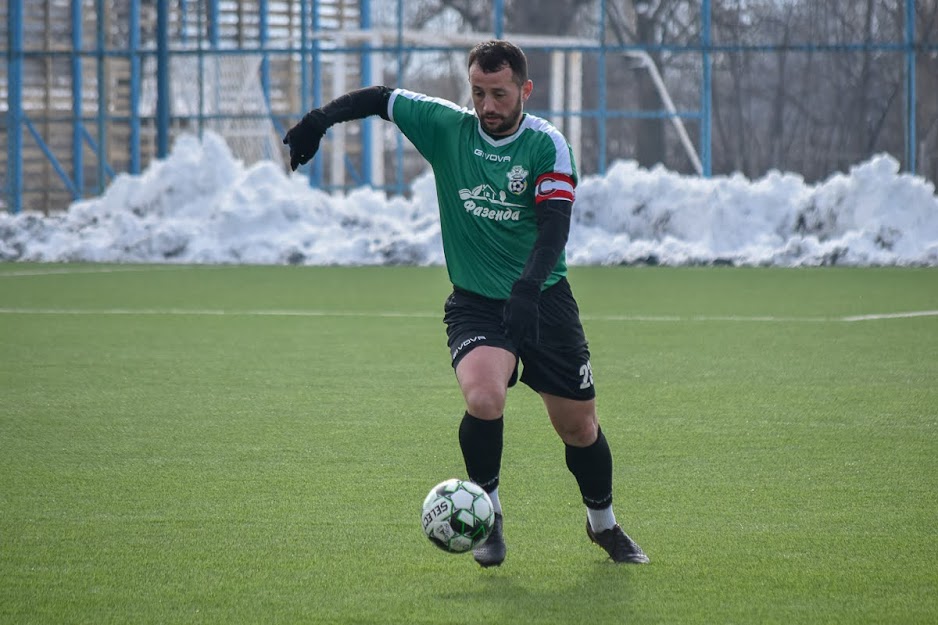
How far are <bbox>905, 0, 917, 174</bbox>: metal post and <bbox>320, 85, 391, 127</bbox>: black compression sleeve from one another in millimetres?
17915

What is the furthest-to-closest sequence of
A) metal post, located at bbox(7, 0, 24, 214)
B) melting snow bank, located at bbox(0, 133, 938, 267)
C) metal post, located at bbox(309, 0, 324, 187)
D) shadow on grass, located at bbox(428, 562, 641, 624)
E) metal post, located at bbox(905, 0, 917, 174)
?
1. metal post, located at bbox(7, 0, 24, 214)
2. metal post, located at bbox(309, 0, 324, 187)
3. metal post, located at bbox(905, 0, 917, 174)
4. melting snow bank, located at bbox(0, 133, 938, 267)
5. shadow on grass, located at bbox(428, 562, 641, 624)

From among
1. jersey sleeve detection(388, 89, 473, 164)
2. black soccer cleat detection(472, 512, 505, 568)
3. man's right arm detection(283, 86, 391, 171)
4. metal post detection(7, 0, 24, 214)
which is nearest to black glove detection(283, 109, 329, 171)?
man's right arm detection(283, 86, 391, 171)

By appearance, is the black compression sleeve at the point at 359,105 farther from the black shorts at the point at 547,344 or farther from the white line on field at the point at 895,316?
the white line on field at the point at 895,316

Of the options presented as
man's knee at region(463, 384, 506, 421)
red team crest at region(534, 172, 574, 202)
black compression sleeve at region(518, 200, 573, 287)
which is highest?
red team crest at region(534, 172, 574, 202)

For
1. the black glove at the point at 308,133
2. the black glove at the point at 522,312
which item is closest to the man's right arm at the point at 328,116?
the black glove at the point at 308,133

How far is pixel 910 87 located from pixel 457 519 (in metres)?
19.2

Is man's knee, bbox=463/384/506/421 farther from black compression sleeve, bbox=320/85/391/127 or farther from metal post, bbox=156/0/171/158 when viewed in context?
metal post, bbox=156/0/171/158

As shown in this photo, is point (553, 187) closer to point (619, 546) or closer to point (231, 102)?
point (619, 546)

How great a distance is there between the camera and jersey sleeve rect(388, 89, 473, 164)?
5414mm

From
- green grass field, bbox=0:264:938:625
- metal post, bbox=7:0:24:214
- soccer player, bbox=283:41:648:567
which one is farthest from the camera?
metal post, bbox=7:0:24:214

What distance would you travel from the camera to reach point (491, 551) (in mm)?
4879

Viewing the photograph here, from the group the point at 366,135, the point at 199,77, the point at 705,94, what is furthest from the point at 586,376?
the point at 366,135

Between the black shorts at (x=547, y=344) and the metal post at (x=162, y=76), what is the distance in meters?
20.4

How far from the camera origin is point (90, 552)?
16.5 feet
